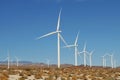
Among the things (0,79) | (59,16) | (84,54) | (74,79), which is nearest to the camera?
(0,79)

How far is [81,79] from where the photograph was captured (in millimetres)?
36125

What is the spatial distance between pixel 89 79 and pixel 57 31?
24.7 metres

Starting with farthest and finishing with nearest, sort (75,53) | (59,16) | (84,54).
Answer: (84,54) → (75,53) → (59,16)

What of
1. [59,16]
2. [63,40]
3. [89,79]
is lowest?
[89,79]

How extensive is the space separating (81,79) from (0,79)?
388 inches

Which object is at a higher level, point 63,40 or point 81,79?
point 63,40

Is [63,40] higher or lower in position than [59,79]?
higher

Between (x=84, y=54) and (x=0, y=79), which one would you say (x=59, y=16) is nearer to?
(x=84, y=54)

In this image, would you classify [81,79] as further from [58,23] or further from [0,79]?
[58,23]

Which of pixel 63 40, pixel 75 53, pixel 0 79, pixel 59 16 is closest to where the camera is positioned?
pixel 0 79

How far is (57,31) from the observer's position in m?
60.5

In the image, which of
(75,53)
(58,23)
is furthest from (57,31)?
(75,53)

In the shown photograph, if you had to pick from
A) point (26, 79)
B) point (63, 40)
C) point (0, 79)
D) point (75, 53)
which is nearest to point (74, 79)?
point (26, 79)

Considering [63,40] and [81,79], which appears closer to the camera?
[81,79]
